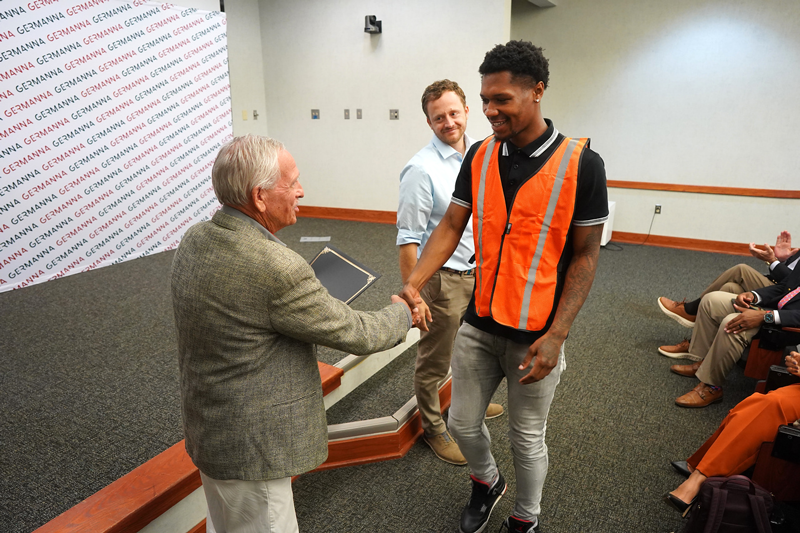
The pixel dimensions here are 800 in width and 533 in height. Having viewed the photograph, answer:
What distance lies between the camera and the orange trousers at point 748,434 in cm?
179

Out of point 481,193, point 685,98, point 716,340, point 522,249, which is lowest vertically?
point 716,340

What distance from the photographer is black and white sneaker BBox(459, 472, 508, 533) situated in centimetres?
178

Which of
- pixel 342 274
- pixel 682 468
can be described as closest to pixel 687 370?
pixel 682 468

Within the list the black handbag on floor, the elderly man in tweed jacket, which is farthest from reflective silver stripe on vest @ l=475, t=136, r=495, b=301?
the black handbag on floor

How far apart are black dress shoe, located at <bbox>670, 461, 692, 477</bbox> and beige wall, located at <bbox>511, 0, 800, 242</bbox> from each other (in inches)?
170

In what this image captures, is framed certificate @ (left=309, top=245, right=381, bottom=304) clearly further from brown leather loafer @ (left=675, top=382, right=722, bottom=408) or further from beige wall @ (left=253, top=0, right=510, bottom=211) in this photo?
beige wall @ (left=253, top=0, right=510, bottom=211)

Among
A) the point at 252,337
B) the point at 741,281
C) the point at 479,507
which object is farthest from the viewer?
the point at 741,281

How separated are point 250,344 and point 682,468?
1892mm

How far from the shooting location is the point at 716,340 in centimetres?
265

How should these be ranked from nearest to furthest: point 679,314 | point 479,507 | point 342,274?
point 342,274, point 479,507, point 679,314

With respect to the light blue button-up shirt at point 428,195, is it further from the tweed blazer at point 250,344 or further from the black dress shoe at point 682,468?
the black dress shoe at point 682,468

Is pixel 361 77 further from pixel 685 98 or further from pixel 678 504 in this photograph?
pixel 678 504

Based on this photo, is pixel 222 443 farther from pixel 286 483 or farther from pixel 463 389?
pixel 463 389

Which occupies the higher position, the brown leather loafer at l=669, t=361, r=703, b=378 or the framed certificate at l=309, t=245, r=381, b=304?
the framed certificate at l=309, t=245, r=381, b=304
